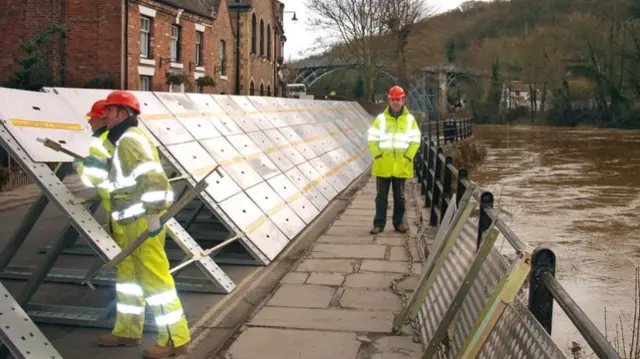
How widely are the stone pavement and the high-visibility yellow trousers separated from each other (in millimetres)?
443

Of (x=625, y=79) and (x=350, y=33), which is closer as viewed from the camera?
(x=350, y=33)

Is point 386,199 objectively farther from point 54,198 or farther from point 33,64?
point 33,64

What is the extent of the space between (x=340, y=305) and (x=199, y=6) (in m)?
26.8

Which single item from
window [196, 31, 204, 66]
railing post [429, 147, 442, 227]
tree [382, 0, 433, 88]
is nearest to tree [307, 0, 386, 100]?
tree [382, 0, 433, 88]

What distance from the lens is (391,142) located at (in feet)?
30.2

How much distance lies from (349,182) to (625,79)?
60.1 m

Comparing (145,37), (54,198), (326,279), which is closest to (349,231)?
(326,279)

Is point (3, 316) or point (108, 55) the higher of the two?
point (108, 55)

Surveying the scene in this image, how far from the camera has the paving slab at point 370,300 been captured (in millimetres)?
6081

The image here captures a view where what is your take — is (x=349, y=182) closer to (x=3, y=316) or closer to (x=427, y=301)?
(x=427, y=301)

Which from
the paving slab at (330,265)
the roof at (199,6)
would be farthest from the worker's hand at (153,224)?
the roof at (199,6)

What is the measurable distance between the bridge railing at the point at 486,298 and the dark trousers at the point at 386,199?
3734mm

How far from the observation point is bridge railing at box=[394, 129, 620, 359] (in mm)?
2629

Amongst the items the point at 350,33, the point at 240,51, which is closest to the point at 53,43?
the point at 240,51
